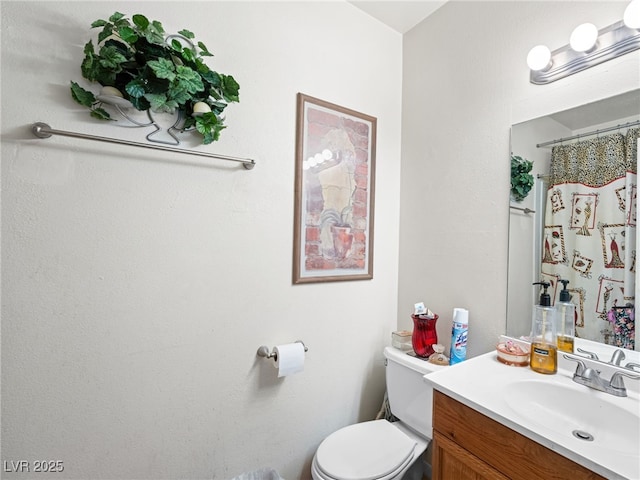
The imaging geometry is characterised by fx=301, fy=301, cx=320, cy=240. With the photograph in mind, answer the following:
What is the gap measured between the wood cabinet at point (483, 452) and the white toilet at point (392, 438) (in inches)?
8.2

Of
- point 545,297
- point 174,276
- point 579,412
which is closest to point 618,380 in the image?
point 579,412

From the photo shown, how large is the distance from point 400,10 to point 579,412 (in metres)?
1.99

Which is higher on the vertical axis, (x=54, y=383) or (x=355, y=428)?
(x=54, y=383)

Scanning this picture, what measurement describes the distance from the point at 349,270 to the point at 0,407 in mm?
1393

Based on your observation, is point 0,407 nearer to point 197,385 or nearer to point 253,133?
point 197,385

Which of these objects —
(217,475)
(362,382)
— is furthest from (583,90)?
(217,475)

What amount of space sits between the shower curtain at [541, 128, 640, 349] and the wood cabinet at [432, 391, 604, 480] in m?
0.58

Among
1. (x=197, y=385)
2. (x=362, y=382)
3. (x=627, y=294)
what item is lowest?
(x=362, y=382)

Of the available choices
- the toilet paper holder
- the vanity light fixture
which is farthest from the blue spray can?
the vanity light fixture

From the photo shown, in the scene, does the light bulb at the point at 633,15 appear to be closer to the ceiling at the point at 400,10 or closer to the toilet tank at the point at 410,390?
the ceiling at the point at 400,10

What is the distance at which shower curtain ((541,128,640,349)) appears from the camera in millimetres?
1019

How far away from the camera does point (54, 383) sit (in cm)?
100

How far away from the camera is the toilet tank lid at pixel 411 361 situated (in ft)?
4.49

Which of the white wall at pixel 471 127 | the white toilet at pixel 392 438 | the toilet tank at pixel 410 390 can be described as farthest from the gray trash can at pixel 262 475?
the white wall at pixel 471 127
